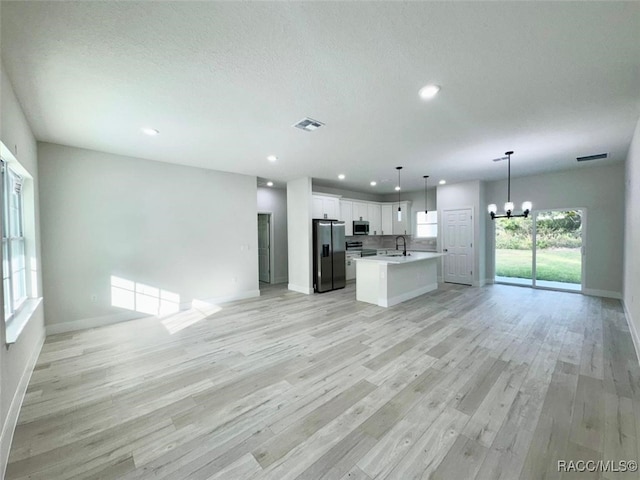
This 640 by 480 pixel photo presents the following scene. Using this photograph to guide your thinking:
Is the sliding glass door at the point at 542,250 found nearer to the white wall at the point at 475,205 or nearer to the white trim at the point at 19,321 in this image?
the white wall at the point at 475,205

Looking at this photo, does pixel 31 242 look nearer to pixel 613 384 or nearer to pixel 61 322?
pixel 61 322

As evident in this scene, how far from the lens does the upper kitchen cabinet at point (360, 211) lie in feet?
27.3

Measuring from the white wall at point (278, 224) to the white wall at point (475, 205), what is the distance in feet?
16.2

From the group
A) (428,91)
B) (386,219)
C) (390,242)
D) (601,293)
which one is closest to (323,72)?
(428,91)

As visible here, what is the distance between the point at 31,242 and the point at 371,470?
15.2ft

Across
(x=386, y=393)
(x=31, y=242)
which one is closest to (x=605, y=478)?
(x=386, y=393)

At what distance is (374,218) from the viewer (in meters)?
8.98

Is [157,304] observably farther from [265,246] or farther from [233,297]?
[265,246]

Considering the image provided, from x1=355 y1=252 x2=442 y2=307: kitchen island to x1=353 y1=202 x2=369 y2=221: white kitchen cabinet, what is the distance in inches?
112

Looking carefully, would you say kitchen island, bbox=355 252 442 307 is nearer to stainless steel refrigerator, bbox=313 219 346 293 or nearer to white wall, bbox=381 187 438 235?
stainless steel refrigerator, bbox=313 219 346 293

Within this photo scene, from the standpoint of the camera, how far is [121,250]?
173 inches

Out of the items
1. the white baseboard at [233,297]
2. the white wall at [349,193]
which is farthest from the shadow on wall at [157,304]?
the white wall at [349,193]

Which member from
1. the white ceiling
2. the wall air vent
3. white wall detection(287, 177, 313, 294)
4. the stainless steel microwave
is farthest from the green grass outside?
white wall detection(287, 177, 313, 294)

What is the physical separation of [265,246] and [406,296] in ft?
14.6
